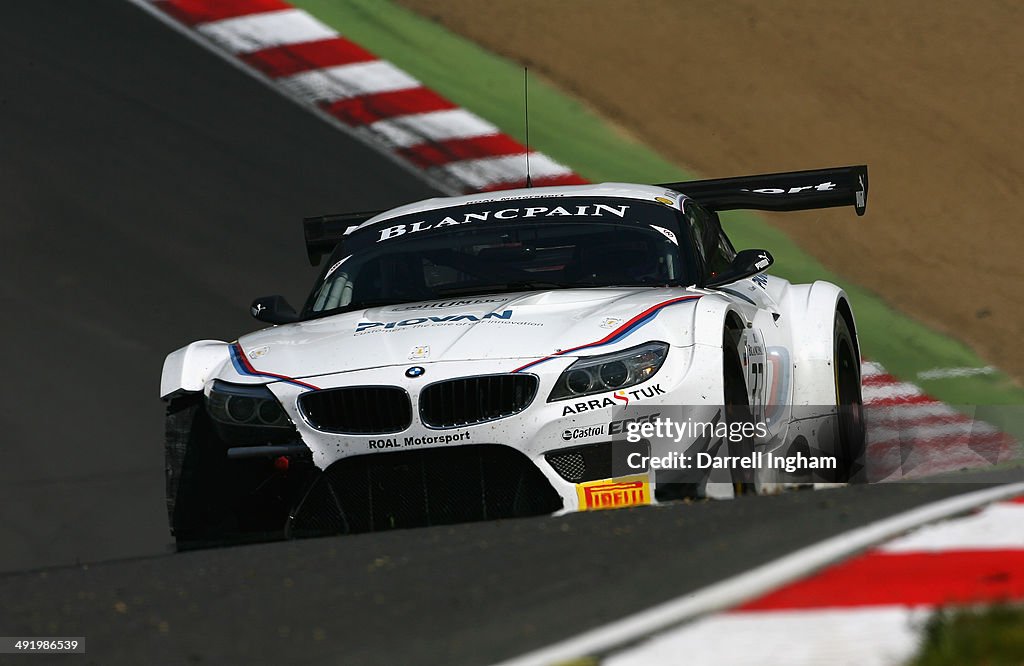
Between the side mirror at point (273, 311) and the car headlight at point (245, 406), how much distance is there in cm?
104

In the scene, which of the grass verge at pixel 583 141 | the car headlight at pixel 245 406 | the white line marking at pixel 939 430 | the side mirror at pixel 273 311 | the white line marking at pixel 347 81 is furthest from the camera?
the white line marking at pixel 347 81

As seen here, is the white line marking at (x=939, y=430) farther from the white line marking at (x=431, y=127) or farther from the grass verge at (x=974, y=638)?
the grass verge at (x=974, y=638)

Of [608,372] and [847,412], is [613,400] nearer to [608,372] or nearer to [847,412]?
[608,372]

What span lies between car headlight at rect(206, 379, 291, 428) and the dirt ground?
5772 millimetres

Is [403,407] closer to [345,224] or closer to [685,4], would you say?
[345,224]

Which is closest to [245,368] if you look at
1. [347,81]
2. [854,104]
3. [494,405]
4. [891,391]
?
[494,405]

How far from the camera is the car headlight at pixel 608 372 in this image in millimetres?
5203

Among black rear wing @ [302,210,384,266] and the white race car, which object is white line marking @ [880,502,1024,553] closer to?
the white race car

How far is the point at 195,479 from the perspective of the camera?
5617 mm

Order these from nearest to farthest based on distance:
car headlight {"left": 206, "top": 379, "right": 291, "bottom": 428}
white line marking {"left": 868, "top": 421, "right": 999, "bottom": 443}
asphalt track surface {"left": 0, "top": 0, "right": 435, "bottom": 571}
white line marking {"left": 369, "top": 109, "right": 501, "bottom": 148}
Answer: car headlight {"left": 206, "top": 379, "right": 291, "bottom": 428} → asphalt track surface {"left": 0, "top": 0, "right": 435, "bottom": 571} → white line marking {"left": 868, "top": 421, "right": 999, "bottom": 443} → white line marking {"left": 369, "top": 109, "right": 501, "bottom": 148}

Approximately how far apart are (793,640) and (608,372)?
225cm

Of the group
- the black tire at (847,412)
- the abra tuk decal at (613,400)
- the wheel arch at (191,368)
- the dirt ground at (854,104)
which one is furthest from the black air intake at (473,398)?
the dirt ground at (854,104)

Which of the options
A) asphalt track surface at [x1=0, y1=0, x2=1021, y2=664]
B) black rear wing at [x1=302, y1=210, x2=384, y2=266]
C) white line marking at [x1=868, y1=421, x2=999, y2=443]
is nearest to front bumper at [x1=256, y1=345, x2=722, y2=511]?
asphalt track surface at [x1=0, y1=0, x2=1021, y2=664]

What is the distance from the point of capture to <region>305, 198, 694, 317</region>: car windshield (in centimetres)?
646
